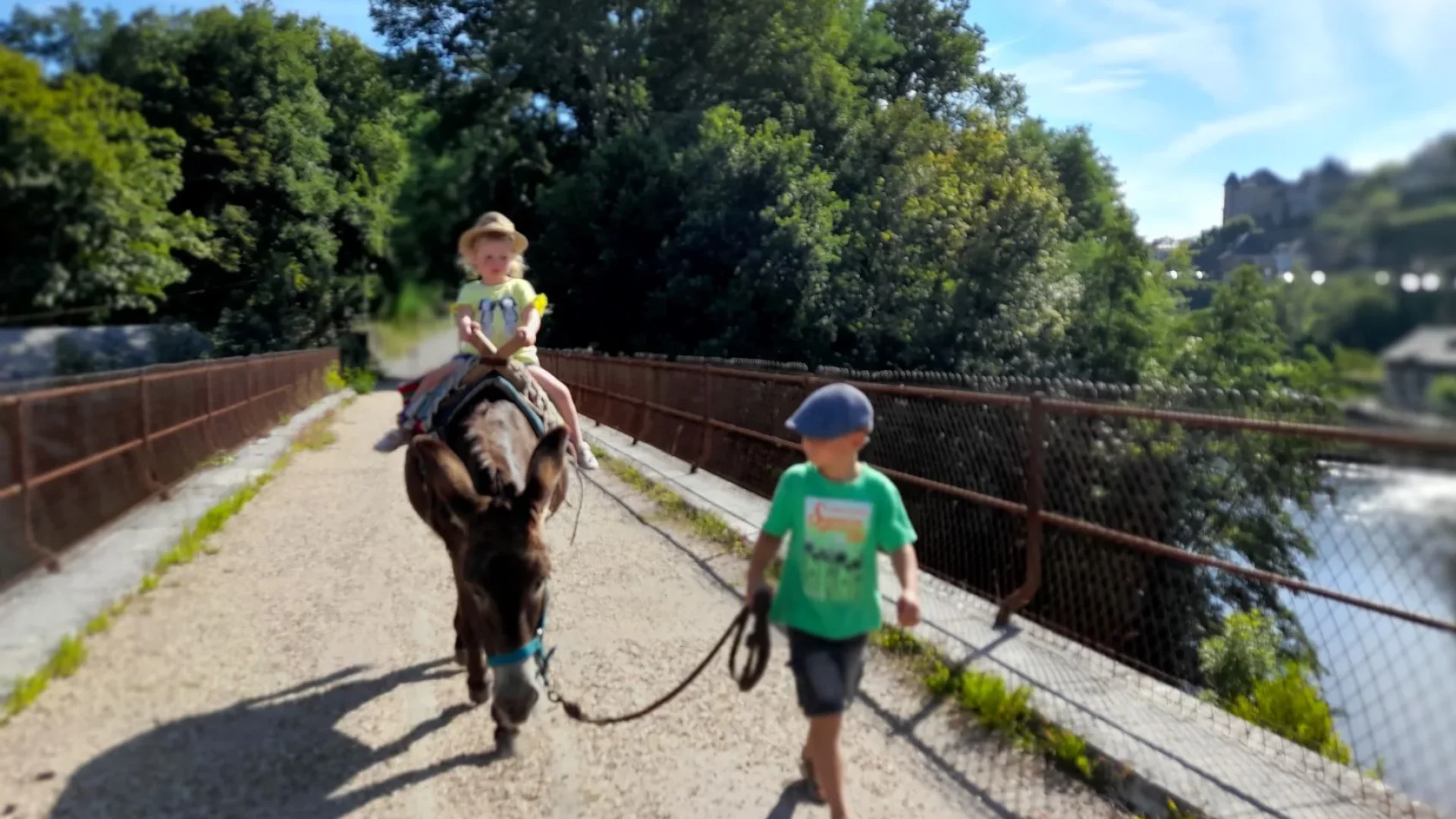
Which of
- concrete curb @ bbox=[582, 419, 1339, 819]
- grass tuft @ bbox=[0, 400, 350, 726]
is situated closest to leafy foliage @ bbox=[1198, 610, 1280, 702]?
concrete curb @ bbox=[582, 419, 1339, 819]

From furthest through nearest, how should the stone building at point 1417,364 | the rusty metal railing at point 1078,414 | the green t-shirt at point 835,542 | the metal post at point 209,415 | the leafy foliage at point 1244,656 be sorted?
the metal post at point 209,415
the leafy foliage at point 1244,656
the rusty metal railing at point 1078,414
the green t-shirt at point 835,542
the stone building at point 1417,364

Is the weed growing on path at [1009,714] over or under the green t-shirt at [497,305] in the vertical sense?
under

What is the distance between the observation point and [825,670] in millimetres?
3547

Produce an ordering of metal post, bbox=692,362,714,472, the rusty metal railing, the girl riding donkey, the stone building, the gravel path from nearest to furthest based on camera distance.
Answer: the stone building → the rusty metal railing → the gravel path → the girl riding donkey → metal post, bbox=692,362,714,472

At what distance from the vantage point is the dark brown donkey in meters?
4.06

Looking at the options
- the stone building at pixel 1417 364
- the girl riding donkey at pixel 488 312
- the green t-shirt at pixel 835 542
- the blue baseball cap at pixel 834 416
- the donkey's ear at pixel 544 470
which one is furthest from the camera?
the girl riding donkey at pixel 488 312

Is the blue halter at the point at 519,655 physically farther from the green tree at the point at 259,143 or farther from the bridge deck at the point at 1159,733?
the green tree at the point at 259,143

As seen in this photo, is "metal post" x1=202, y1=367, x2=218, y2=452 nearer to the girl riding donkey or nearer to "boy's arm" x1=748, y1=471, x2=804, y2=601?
the girl riding donkey

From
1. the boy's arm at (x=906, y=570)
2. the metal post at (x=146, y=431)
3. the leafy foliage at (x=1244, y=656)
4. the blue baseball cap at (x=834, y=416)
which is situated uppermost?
the blue baseball cap at (x=834, y=416)

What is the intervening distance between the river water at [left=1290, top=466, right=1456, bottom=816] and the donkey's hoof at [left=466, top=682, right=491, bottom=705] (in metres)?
3.72

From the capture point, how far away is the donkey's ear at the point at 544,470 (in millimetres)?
4422

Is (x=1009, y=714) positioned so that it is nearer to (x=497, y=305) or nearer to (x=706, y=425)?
(x=497, y=305)

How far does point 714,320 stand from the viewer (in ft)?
98.5

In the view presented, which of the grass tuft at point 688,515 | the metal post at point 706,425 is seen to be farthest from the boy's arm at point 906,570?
the metal post at point 706,425
